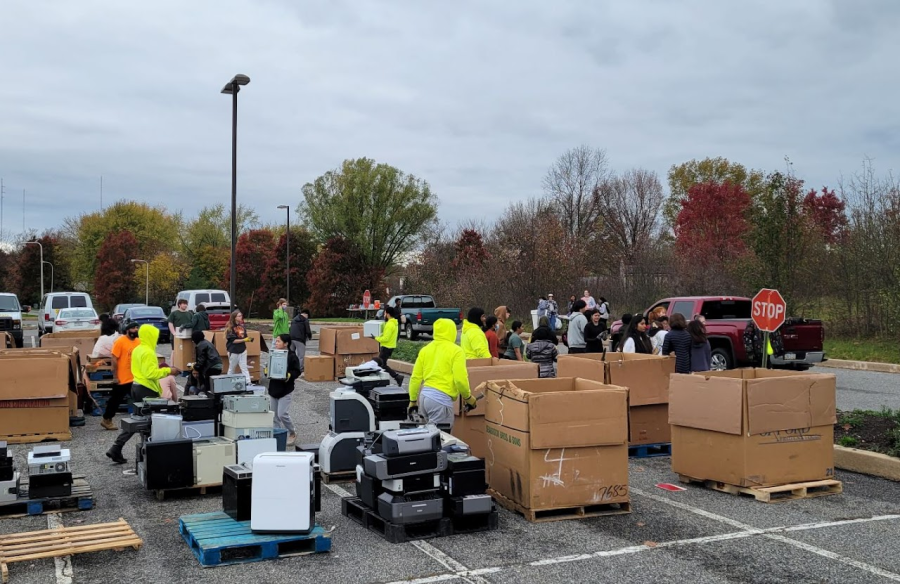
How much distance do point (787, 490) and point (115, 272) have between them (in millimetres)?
70198

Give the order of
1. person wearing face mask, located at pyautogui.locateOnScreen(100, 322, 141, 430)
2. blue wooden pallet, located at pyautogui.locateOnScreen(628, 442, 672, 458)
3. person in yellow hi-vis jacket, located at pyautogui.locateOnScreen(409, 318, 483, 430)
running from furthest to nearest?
person wearing face mask, located at pyautogui.locateOnScreen(100, 322, 141, 430)
blue wooden pallet, located at pyautogui.locateOnScreen(628, 442, 672, 458)
person in yellow hi-vis jacket, located at pyautogui.locateOnScreen(409, 318, 483, 430)

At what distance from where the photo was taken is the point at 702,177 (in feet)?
203

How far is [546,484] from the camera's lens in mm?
7441

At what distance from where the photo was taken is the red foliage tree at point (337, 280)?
56.1m

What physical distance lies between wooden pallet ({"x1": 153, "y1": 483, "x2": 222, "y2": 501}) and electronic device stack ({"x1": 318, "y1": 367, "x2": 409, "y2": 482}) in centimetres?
118

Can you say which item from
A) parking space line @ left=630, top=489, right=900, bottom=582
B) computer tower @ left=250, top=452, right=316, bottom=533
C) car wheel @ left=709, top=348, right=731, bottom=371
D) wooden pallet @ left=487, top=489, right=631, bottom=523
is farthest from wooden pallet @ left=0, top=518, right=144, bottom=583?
car wheel @ left=709, top=348, right=731, bottom=371

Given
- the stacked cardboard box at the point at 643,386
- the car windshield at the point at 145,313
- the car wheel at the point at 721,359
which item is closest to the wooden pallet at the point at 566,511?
the stacked cardboard box at the point at 643,386

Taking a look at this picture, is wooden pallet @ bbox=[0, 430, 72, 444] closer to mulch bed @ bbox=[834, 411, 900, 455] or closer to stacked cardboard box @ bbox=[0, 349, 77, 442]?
stacked cardboard box @ bbox=[0, 349, 77, 442]

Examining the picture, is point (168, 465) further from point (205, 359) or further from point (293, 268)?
point (293, 268)

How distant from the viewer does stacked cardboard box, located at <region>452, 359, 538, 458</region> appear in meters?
9.21

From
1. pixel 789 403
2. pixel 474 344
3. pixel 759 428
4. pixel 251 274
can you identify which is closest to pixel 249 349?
pixel 474 344

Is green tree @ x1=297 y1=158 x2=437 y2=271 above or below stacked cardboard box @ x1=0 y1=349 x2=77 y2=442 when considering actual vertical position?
above

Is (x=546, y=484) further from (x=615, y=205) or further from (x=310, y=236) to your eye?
(x=310, y=236)

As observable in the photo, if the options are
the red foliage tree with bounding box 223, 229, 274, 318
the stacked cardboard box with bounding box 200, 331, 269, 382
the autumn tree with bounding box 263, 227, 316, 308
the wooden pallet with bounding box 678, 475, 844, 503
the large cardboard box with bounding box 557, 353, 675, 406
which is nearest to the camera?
the wooden pallet with bounding box 678, 475, 844, 503
